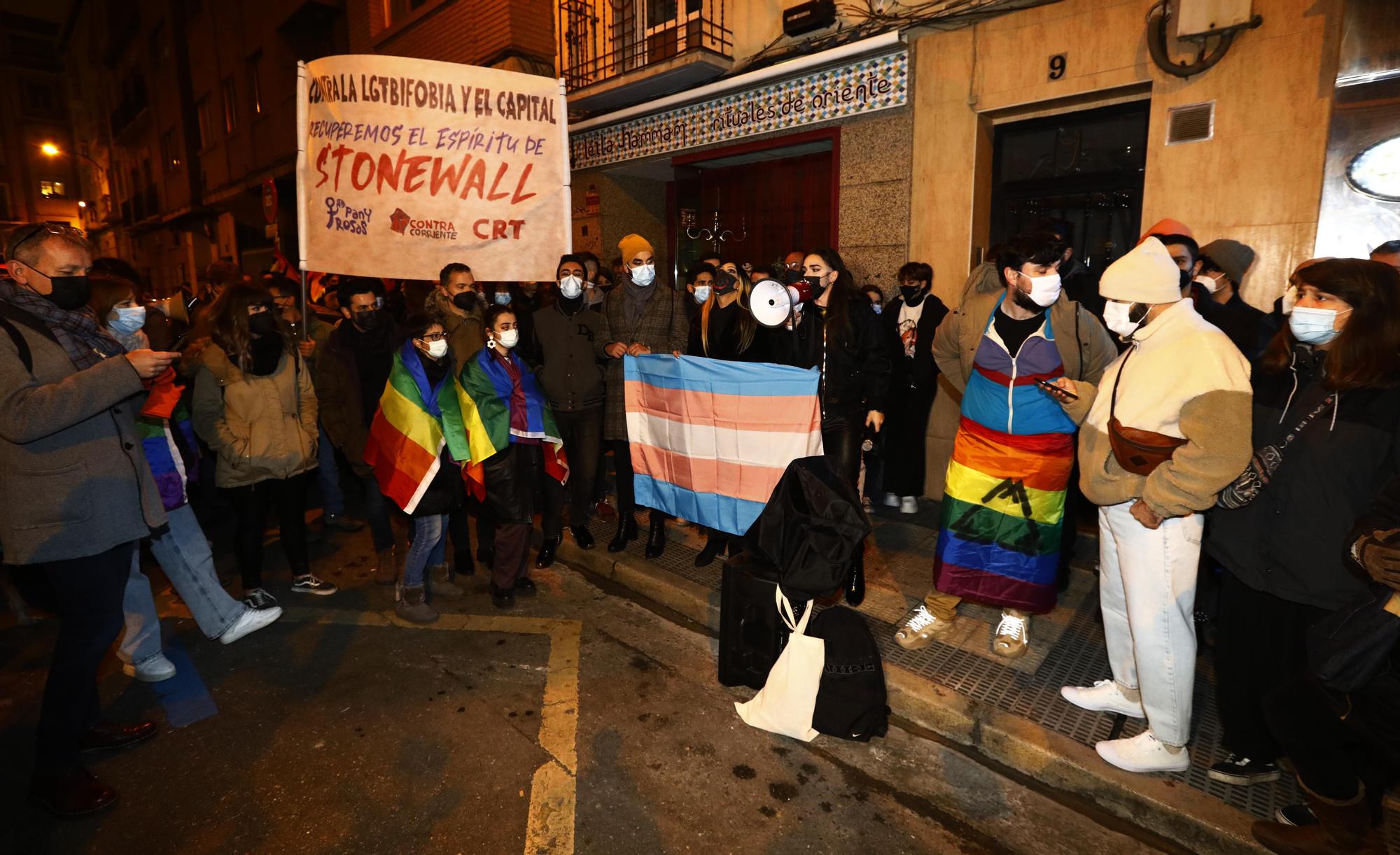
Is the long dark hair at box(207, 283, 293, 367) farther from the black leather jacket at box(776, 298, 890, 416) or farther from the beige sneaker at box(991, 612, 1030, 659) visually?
the beige sneaker at box(991, 612, 1030, 659)

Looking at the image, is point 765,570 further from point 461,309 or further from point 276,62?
point 276,62

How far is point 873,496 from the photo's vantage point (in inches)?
259

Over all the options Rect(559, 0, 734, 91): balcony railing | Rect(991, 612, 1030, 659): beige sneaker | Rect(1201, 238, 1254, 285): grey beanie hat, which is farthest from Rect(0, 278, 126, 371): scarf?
Rect(559, 0, 734, 91): balcony railing

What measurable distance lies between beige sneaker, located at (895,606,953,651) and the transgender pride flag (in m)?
1.11

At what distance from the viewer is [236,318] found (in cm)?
427

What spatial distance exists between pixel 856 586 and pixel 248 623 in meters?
3.69

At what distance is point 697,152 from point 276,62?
13751 millimetres

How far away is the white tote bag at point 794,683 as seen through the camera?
10.8 ft

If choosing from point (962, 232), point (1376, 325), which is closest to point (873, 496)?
point (962, 232)

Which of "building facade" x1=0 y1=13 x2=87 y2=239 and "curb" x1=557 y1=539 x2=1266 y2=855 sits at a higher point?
"building facade" x1=0 y1=13 x2=87 y2=239

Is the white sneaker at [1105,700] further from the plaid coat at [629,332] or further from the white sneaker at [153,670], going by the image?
the white sneaker at [153,670]

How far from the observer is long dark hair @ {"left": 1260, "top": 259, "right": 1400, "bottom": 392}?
2.31m

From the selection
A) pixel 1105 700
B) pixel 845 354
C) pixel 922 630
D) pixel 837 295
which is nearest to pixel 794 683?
pixel 922 630

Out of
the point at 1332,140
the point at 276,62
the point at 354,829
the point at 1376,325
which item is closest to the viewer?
the point at 1376,325
